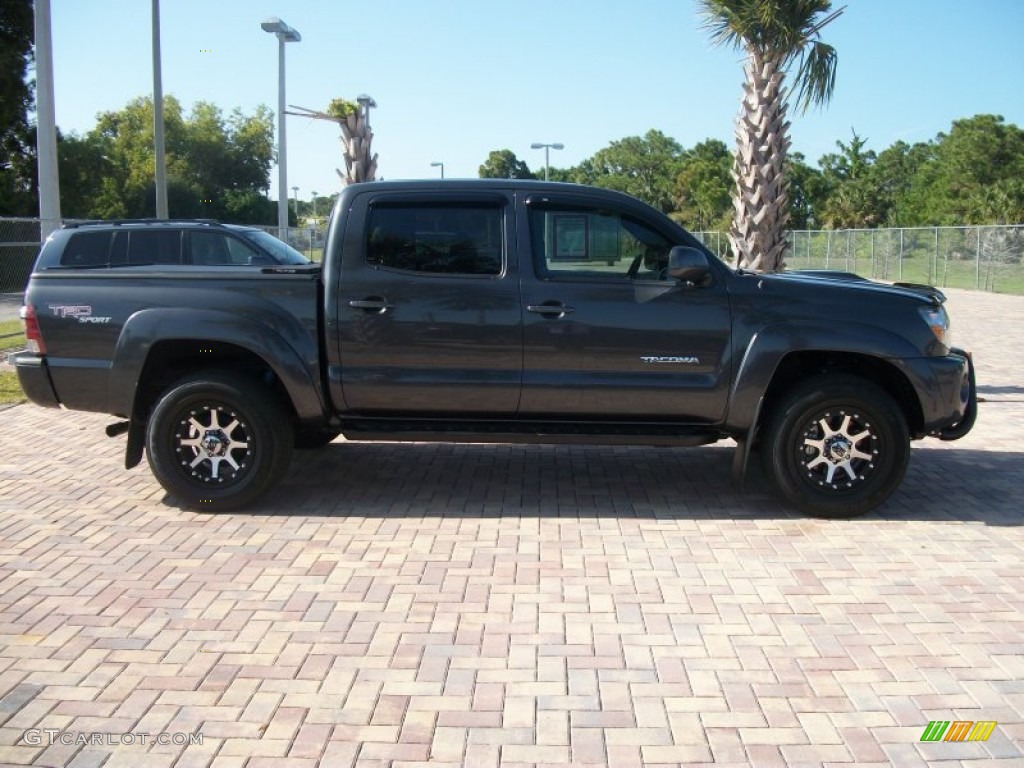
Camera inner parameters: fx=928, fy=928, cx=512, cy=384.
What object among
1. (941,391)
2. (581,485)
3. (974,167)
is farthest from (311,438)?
(974,167)

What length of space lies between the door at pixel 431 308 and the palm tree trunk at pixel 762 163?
594 centimetres

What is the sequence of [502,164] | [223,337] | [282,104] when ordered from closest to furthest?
1. [223,337]
2. [282,104]
3. [502,164]

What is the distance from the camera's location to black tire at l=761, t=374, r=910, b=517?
222 inches

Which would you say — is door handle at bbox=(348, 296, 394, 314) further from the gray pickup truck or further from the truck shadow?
the truck shadow

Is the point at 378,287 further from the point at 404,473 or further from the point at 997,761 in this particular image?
the point at 997,761

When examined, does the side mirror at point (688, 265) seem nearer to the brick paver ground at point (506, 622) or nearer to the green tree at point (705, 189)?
the brick paver ground at point (506, 622)

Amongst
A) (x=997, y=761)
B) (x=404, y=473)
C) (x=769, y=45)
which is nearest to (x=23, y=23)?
(x=769, y=45)

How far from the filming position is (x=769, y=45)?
10875 mm

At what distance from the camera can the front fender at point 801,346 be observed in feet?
18.4

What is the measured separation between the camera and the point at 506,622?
4.26 metres

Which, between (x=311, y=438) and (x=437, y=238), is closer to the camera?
(x=437, y=238)

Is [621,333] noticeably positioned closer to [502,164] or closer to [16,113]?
[16,113]

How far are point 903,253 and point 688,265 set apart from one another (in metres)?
29.8

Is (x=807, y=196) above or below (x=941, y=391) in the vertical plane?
above
